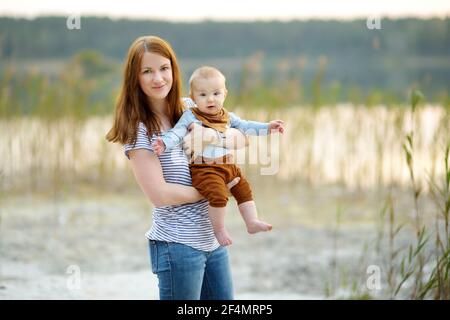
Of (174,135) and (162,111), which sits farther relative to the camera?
(162,111)

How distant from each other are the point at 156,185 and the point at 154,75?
286 millimetres

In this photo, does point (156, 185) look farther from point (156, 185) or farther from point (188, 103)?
point (188, 103)

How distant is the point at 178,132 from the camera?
1865 millimetres

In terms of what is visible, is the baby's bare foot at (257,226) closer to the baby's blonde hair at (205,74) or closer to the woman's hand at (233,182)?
the woman's hand at (233,182)

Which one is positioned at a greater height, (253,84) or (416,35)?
(416,35)

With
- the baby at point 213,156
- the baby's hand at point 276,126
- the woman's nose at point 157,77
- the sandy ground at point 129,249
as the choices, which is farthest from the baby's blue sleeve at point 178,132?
the sandy ground at point 129,249

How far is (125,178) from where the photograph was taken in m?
6.61

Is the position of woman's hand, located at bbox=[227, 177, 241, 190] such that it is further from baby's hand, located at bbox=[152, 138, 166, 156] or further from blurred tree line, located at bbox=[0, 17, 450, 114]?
blurred tree line, located at bbox=[0, 17, 450, 114]

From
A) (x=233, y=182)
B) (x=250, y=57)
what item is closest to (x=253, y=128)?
(x=233, y=182)

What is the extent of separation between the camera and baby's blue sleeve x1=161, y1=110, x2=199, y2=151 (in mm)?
1837

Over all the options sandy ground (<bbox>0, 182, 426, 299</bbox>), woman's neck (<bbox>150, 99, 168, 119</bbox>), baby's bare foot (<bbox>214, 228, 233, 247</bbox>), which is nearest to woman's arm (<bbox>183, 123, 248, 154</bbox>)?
woman's neck (<bbox>150, 99, 168, 119</bbox>)
